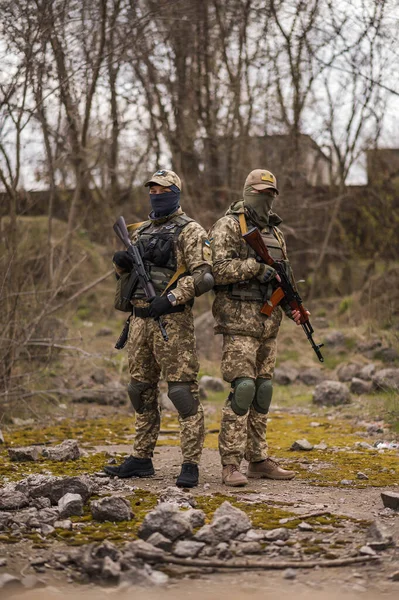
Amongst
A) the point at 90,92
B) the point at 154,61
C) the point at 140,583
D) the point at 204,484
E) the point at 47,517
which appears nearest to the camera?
the point at 140,583

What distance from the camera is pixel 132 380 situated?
5824 millimetres

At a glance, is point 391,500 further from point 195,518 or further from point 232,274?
point 232,274

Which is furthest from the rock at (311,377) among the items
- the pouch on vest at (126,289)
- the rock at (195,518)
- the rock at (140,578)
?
the rock at (140,578)

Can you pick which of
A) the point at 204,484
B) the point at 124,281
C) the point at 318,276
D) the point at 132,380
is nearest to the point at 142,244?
the point at 124,281

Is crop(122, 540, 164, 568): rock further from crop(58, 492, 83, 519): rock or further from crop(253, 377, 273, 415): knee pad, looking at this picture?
crop(253, 377, 273, 415): knee pad

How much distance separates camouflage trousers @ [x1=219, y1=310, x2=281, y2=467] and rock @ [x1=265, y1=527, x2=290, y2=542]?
58.2 inches

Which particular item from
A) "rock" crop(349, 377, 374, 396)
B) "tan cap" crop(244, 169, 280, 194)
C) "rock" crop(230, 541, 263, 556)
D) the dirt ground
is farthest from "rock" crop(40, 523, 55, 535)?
"rock" crop(349, 377, 374, 396)

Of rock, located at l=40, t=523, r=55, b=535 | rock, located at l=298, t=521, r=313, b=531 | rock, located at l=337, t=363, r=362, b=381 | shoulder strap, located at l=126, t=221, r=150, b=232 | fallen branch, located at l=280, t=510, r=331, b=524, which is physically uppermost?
shoulder strap, located at l=126, t=221, r=150, b=232

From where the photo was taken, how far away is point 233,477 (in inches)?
216

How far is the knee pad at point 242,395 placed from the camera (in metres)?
5.52

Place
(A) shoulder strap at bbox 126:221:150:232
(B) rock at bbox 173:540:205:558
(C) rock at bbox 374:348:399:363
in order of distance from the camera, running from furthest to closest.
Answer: (C) rock at bbox 374:348:399:363
(A) shoulder strap at bbox 126:221:150:232
(B) rock at bbox 173:540:205:558

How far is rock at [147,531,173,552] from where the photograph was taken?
383cm

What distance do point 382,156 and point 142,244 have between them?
12.1 meters

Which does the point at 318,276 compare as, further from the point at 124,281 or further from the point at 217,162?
the point at 124,281
